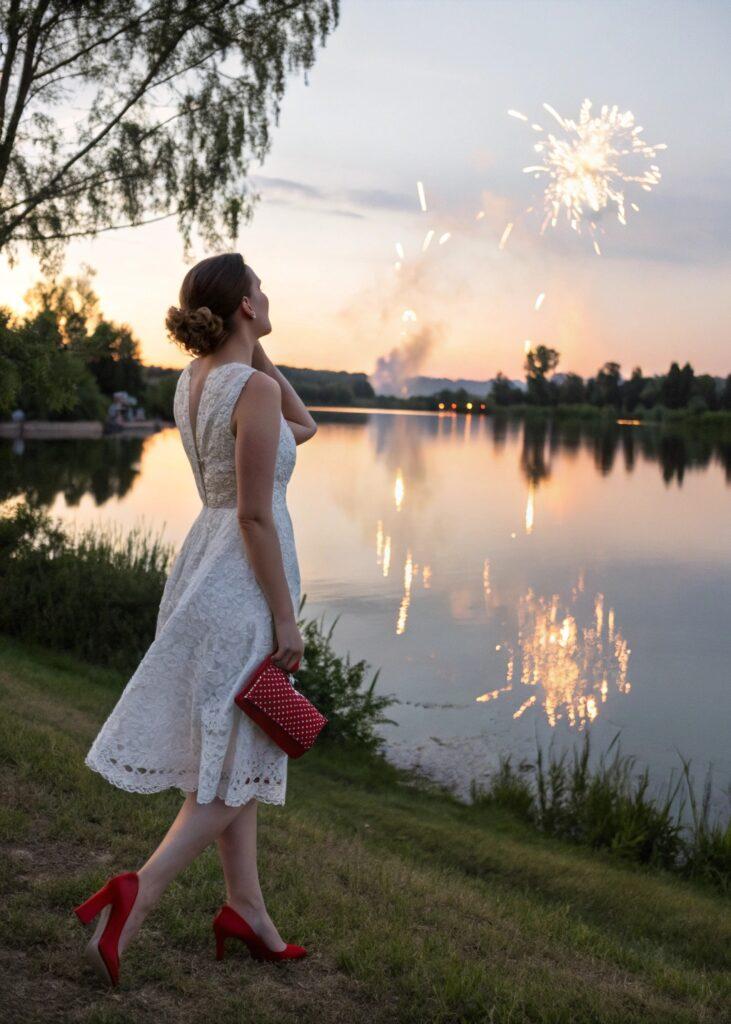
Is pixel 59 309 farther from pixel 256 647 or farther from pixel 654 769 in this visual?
pixel 256 647

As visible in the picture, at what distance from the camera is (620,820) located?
7.68 m

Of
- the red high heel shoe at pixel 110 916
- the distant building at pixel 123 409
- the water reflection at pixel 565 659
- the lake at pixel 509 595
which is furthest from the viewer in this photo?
the distant building at pixel 123 409

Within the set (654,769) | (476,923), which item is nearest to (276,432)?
(476,923)

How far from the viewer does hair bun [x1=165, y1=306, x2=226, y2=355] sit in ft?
9.47

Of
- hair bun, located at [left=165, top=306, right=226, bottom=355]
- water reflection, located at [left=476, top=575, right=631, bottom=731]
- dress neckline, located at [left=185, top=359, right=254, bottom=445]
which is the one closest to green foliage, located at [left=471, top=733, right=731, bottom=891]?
water reflection, located at [left=476, top=575, right=631, bottom=731]

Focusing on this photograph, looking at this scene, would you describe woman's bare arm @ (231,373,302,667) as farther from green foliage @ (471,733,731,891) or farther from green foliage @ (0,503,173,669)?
green foliage @ (0,503,173,669)

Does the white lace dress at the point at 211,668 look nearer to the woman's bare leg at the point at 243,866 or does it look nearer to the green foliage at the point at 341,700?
A: the woman's bare leg at the point at 243,866

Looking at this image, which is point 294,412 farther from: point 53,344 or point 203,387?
point 53,344

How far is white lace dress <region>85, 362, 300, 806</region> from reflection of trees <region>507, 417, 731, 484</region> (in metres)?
45.7

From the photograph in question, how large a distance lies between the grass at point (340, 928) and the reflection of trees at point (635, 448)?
42.7 metres

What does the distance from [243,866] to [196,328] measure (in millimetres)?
1637

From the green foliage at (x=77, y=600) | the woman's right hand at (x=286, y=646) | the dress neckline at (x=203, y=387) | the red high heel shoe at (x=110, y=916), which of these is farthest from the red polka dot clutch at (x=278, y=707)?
the green foliage at (x=77, y=600)

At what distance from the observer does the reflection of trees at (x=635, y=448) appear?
193 feet

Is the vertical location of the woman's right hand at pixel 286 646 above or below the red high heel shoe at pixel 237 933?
above
